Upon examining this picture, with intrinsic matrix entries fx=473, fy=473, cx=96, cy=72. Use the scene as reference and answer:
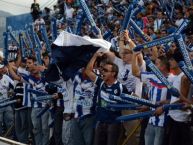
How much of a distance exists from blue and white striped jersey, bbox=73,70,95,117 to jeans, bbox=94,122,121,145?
0.63 meters

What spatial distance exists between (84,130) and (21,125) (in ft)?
8.46

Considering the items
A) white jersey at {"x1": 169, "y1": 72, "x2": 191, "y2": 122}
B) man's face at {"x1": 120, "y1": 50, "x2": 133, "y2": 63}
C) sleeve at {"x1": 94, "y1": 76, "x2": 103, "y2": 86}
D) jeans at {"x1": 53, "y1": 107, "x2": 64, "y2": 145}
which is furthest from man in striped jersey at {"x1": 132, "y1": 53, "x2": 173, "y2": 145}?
jeans at {"x1": 53, "y1": 107, "x2": 64, "y2": 145}

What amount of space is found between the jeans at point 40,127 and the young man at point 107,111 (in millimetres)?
2268

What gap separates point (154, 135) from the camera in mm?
5750

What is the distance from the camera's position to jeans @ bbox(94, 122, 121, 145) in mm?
5965

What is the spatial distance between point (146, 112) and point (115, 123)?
2.07 feet

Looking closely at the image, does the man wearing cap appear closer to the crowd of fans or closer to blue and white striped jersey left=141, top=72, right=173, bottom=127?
the crowd of fans

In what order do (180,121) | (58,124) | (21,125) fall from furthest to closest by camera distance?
(21,125)
(58,124)
(180,121)

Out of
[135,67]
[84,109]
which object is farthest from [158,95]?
[84,109]

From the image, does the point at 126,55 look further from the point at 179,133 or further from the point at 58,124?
the point at 58,124

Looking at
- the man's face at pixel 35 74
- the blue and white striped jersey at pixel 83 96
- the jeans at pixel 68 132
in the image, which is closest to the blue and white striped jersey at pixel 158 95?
the blue and white striped jersey at pixel 83 96

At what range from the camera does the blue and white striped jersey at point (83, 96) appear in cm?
669

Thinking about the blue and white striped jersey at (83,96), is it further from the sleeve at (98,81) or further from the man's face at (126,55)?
the man's face at (126,55)

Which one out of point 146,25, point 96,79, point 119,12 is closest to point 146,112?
point 96,79
